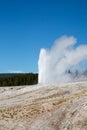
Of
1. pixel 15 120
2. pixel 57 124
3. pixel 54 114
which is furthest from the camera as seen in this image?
pixel 15 120

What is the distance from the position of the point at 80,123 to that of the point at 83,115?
1.84m

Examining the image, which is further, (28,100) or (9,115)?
(28,100)

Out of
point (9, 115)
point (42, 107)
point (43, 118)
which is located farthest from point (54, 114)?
point (9, 115)

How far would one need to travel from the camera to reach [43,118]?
57.3 meters

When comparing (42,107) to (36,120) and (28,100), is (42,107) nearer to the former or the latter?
(36,120)

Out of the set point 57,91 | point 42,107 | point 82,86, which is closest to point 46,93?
point 57,91

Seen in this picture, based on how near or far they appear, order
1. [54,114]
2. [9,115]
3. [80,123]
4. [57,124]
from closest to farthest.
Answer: [80,123] < [57,124] < [54,114] < [9,115]

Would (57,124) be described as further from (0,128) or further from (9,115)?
(9,115)

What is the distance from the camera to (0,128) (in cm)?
5803

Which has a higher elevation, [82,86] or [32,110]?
[82,86]

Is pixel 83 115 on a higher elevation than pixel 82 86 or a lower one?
lower

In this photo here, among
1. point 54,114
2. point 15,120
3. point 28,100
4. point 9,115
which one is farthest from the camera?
point 28,100

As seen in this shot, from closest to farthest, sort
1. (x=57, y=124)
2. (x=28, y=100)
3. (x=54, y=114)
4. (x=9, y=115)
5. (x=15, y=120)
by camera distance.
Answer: (x=57, y=124)
(x=54, y=114)
(x=15, y=120)
(x=9, y=115)
(x=28, y=100)

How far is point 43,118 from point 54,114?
2.31 metres
